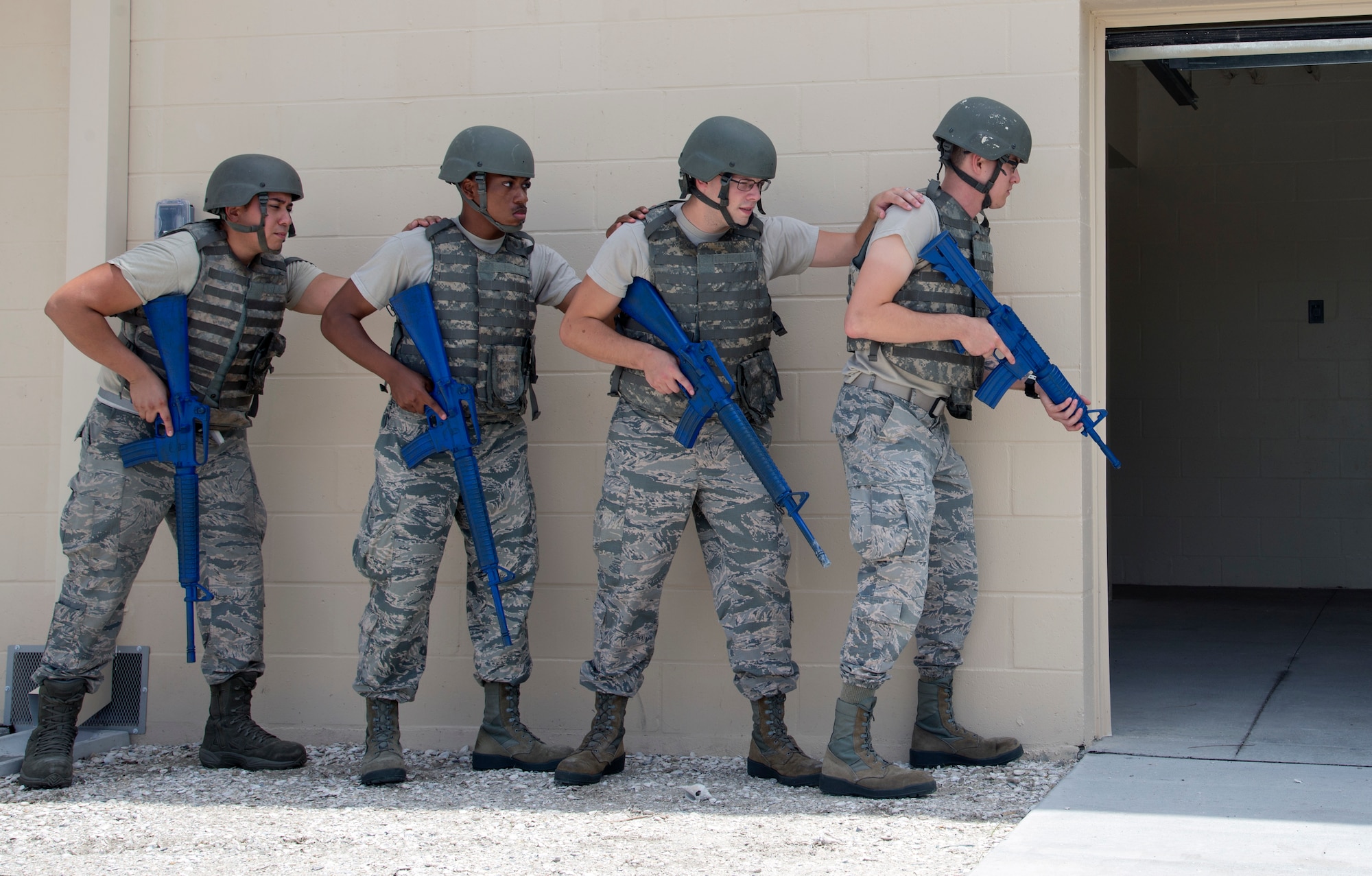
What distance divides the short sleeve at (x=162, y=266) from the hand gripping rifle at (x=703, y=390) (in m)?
1.17

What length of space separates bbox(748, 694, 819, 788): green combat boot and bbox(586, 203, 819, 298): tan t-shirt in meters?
1.12

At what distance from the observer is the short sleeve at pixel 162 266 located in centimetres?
329

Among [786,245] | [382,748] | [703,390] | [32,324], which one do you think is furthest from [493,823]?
[32,324]

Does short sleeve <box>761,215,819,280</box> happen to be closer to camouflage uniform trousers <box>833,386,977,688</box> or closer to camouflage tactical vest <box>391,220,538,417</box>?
camouflage uniform trousers <box>833,386,977,688</box>

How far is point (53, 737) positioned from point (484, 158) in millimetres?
1890

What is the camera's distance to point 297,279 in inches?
143

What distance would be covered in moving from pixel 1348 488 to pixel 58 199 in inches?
244

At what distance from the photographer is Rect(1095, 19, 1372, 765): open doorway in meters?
6.70

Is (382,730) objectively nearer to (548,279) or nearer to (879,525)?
(548,279)

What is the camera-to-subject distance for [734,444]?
323 centimetres

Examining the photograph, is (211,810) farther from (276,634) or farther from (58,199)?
(58,199)

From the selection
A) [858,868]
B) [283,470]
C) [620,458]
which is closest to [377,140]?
[283,470]

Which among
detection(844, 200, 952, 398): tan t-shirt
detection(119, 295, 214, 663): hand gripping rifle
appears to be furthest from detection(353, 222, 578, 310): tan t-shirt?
detection(844, 200, 952, 398): tan t-shirt

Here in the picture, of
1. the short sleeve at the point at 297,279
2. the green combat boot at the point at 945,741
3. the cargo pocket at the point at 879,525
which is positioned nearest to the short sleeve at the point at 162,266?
the short sleeve at the point at 297,279
